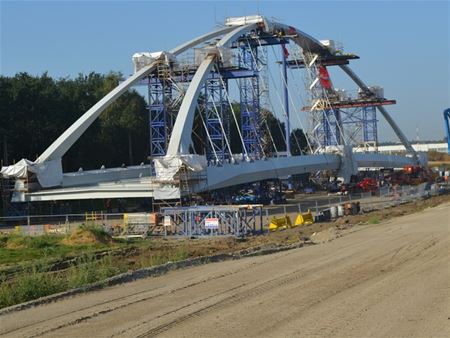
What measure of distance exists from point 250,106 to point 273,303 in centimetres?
6869

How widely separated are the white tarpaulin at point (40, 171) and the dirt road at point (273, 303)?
36.2m

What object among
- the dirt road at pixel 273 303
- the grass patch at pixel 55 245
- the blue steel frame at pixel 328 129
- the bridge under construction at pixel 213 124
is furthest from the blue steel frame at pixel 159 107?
the dirt road at pixel 273 303

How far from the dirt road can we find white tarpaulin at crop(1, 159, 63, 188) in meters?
36.2

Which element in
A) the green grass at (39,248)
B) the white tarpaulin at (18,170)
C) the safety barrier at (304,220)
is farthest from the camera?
the white tarpaulin at (18,170)

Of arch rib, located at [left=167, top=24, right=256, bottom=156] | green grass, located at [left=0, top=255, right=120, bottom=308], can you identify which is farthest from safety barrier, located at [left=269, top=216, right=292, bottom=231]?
green grass, located at [left=0, top=255, right=120, bottom=308]

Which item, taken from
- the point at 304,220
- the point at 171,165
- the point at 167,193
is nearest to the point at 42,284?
the point at 304,220

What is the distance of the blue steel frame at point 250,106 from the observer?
264 feet

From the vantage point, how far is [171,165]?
2031 inches

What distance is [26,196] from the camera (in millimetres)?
55344

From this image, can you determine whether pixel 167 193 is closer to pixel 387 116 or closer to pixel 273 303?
pixel 273 303

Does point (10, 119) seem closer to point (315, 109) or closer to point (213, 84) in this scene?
point (213, 84)

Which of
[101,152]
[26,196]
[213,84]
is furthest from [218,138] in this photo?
[26,196]

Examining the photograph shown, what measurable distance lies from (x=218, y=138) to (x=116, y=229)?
118ft

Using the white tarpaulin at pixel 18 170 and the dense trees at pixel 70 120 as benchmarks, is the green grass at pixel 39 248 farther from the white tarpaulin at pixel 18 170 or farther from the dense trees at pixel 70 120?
the dense trees at pixel 70 120
